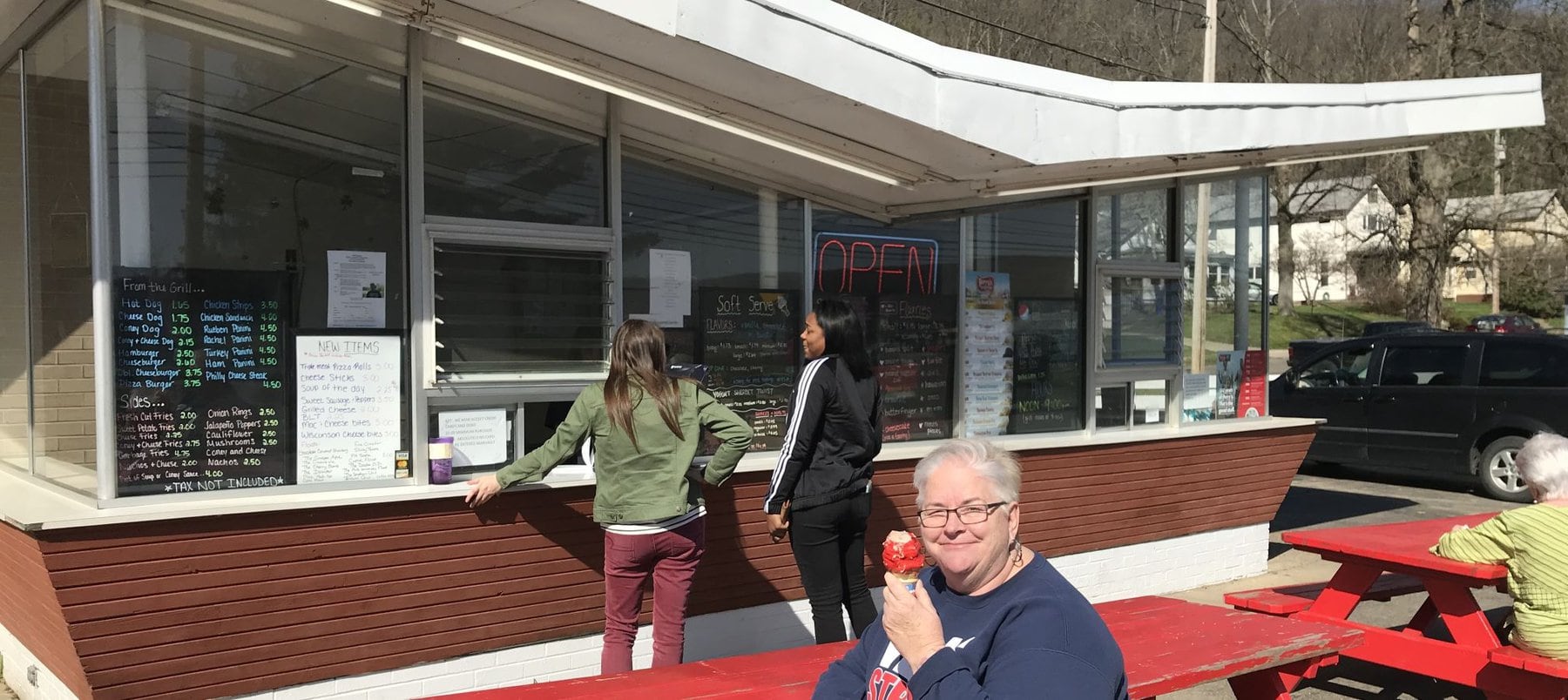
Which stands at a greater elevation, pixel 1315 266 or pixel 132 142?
pixel 1315 266

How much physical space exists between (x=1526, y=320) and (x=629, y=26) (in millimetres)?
40291

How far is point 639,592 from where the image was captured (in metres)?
4.52

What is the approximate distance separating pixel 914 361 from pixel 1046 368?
3.39 feet

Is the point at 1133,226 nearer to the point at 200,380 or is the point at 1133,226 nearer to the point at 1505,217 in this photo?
the point at 200,380

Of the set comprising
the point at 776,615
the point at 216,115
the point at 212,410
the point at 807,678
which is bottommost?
the point at 776,615

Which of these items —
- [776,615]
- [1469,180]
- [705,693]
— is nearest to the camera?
[705,693]

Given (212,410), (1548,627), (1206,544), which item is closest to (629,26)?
(212,410)

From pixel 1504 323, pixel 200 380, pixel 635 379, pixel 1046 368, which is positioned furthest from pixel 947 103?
pixel 1504 323

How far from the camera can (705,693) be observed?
322 cm

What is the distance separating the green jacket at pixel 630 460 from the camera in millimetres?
4402

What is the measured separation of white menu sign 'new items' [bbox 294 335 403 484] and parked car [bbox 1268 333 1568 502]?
432 inches

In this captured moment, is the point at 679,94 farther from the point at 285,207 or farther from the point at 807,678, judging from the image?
the point at 807,678

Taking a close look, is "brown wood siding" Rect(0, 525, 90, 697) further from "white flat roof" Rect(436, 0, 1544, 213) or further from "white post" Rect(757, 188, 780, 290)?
"white post" Rect(757, 188, 780, 290)

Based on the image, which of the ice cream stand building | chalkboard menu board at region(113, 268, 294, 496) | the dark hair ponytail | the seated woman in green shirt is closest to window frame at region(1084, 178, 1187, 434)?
the ice cream stand building
